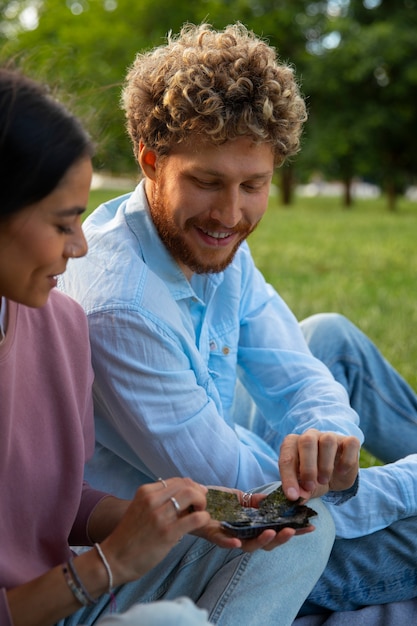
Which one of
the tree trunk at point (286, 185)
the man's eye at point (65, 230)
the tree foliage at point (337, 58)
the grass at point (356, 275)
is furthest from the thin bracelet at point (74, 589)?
the tree trunk at point (286, 185)

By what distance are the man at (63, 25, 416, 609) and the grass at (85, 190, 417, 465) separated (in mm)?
1568

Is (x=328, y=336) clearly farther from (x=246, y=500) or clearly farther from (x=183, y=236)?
(x=246, y=500)

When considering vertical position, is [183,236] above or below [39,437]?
above

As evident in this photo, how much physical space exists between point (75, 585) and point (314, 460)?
30.0 inches

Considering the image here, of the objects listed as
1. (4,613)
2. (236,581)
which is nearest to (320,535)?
(236,581)

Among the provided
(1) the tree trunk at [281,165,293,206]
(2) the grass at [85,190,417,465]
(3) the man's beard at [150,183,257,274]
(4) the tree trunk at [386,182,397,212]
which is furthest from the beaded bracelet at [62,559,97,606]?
(1) the tree trunk at [281,165,293,206]

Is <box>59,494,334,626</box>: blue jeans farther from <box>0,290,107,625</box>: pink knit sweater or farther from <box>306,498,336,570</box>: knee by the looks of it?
<box>0,290,107,625</box>: pink knit sweater

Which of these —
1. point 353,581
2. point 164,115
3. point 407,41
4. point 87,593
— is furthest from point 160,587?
point 407,41

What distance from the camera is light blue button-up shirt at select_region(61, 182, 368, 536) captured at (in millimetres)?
2516

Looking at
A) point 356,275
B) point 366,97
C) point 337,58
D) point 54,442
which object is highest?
point 337,58

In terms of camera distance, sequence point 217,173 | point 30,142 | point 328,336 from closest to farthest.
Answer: point 30,142 → point 217,173 → point 328,336

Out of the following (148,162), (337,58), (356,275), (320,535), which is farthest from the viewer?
(337,58)

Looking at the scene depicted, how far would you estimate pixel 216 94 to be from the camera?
2.65m

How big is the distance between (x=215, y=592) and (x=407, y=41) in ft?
84.9
